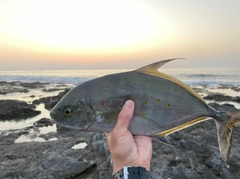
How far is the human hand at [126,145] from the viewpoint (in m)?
2.46

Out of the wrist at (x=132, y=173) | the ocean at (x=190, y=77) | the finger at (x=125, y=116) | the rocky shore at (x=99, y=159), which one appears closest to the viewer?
the finger at (x=125, y=116)

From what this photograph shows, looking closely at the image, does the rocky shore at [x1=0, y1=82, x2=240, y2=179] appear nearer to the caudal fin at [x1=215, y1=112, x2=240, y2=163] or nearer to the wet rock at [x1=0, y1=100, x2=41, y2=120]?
the caudal fin at [x1=215, y1=112, x2=240, y2=163]

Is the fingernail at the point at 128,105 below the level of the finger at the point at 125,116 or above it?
above

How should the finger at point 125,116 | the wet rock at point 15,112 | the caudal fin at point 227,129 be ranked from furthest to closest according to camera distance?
1. the wet rock at point 15,112
2. the caudal fin at point 227,129
3. the finger at point 125,116

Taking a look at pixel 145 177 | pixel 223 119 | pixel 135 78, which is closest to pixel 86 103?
pixel 135 78

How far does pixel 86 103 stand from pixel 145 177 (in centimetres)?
102

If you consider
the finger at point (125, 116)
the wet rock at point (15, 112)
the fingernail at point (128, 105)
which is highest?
the fingernail at point (128, 105)

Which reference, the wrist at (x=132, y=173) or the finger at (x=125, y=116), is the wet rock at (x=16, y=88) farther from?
the finger at (x=125, y=116)

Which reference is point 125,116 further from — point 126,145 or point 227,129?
point 227,129

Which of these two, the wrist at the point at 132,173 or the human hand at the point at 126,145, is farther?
the wrist at the point at 132,173

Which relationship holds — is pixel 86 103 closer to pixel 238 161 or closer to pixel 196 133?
pixel 238 161

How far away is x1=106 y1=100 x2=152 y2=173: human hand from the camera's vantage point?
96.7 inches

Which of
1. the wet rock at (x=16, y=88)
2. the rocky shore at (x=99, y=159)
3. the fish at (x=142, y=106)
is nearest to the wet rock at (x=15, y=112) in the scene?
the rocky shore at (x=99, y=159)

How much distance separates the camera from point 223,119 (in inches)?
102
